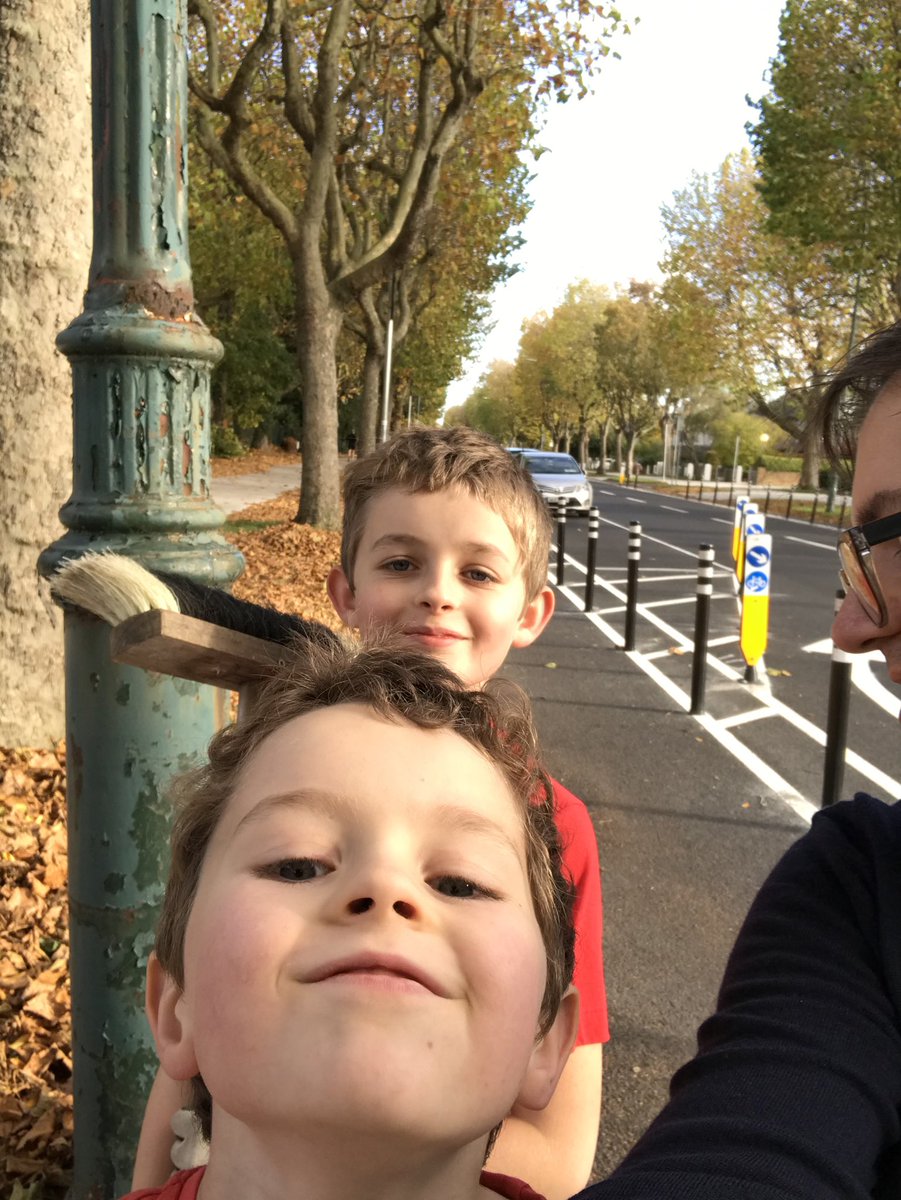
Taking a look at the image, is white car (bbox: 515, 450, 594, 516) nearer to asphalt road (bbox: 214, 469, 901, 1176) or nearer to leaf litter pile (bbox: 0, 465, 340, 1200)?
asphalt road (bbox: 214, 469, 901, 1176)

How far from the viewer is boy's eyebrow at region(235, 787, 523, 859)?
1241mm

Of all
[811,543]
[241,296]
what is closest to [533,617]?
[811,543]

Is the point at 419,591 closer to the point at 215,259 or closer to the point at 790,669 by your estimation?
the point at 790,669

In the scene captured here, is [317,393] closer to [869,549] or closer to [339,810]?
[869,549]

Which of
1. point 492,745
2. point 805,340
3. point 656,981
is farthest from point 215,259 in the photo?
point 492,745

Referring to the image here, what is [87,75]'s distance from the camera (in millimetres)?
Result: 5359

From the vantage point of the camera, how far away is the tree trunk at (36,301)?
17.2 ft

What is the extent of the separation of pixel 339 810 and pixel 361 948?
181 mm

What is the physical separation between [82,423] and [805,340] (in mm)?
46889

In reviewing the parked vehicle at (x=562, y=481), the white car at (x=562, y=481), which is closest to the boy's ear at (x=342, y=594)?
the white car at (x=562, y=481)

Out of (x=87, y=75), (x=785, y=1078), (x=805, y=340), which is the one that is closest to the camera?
(x=785, y=1078)

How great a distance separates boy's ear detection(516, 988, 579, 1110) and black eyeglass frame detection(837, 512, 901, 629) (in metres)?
0.66

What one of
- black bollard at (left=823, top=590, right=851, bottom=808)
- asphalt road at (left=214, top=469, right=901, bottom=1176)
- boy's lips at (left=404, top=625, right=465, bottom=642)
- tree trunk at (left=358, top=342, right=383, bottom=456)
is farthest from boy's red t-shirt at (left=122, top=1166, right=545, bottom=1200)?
tree trunk at (left=358, top=342, right=383, bottom=456)

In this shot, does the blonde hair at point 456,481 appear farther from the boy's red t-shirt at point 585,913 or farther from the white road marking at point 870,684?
the white road marking at point 870,684
